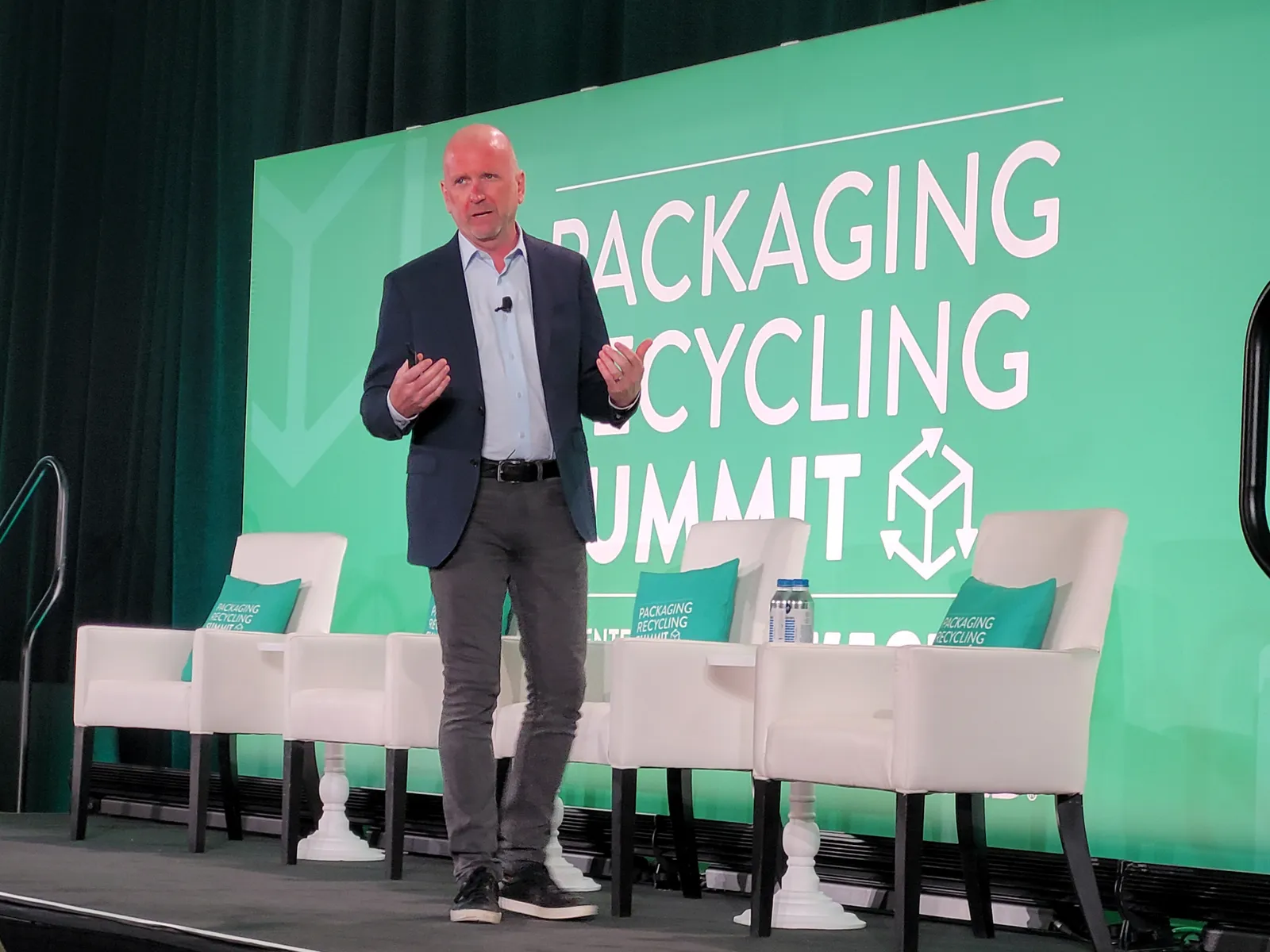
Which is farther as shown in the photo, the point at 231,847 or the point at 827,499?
the point at 231,847

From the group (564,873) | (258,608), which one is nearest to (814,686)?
(564,873)

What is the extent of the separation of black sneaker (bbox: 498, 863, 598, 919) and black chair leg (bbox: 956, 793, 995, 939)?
31.7 inches

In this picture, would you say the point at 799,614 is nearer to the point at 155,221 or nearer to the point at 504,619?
the point at 504,619

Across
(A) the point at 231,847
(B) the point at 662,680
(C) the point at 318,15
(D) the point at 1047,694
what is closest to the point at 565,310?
(B) the point at 662,680

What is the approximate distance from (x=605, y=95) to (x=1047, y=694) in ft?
8.70

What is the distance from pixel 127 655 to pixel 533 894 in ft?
8.02

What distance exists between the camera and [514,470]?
2934 mm

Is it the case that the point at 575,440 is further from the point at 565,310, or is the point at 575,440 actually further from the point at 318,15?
the point at 318,15

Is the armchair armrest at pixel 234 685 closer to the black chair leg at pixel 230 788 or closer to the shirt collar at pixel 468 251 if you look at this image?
the black chair leg at pixel 230 788

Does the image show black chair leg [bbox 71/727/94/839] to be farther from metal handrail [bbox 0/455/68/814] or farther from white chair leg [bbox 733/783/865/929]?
white chair leg [bbox 733/783/865/929]

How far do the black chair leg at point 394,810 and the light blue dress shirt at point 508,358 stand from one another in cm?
132

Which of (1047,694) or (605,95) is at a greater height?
(605,95)

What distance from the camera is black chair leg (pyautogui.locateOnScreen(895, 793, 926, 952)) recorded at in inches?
111

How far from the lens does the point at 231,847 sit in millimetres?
4789
